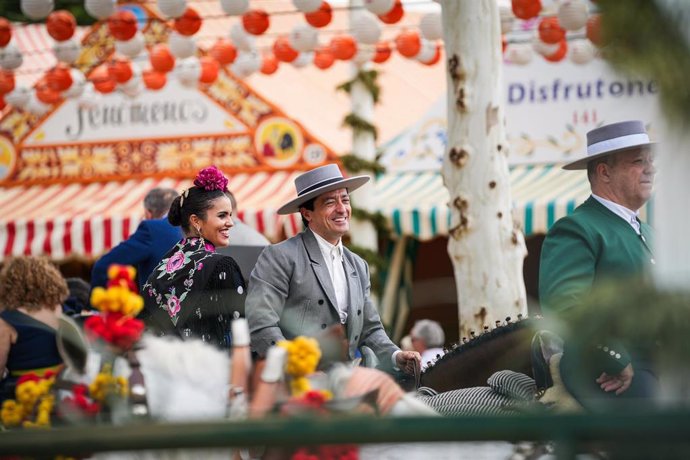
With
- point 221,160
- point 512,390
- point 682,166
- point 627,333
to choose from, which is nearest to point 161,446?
point 627,333

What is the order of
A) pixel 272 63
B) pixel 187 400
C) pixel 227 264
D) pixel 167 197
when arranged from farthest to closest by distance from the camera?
1. pixel 272 63
2. pixel 167 197
3. pixel 227 264
4. pixel 187 400

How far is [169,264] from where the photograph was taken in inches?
194

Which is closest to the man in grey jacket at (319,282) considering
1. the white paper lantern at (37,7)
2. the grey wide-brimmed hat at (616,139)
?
the grey wide-brimmed hat at (616,139)

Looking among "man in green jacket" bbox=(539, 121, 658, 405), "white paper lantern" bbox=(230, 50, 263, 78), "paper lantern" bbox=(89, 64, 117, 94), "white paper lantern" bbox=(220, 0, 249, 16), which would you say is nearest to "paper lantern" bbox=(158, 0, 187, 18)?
"white paper lantern" bbox=(220, 0, 249, 16)

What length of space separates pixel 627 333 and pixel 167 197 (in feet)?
19.2

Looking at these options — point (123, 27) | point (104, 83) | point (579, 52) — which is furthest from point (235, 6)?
point (579, 52)

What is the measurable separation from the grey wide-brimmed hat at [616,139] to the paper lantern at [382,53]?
26.8 ft

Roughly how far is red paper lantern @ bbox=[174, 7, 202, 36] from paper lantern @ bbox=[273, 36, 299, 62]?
1544 mm

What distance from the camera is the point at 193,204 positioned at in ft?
16.9

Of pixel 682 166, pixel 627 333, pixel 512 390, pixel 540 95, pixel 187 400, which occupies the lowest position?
pixel 512 390

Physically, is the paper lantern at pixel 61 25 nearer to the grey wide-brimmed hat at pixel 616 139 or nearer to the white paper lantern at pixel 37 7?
the white paper lantern at pixel 37 7

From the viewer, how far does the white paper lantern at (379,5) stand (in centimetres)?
994

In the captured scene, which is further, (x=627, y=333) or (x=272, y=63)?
(x=272, y=63)

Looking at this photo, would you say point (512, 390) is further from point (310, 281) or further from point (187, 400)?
point (187, 400)
